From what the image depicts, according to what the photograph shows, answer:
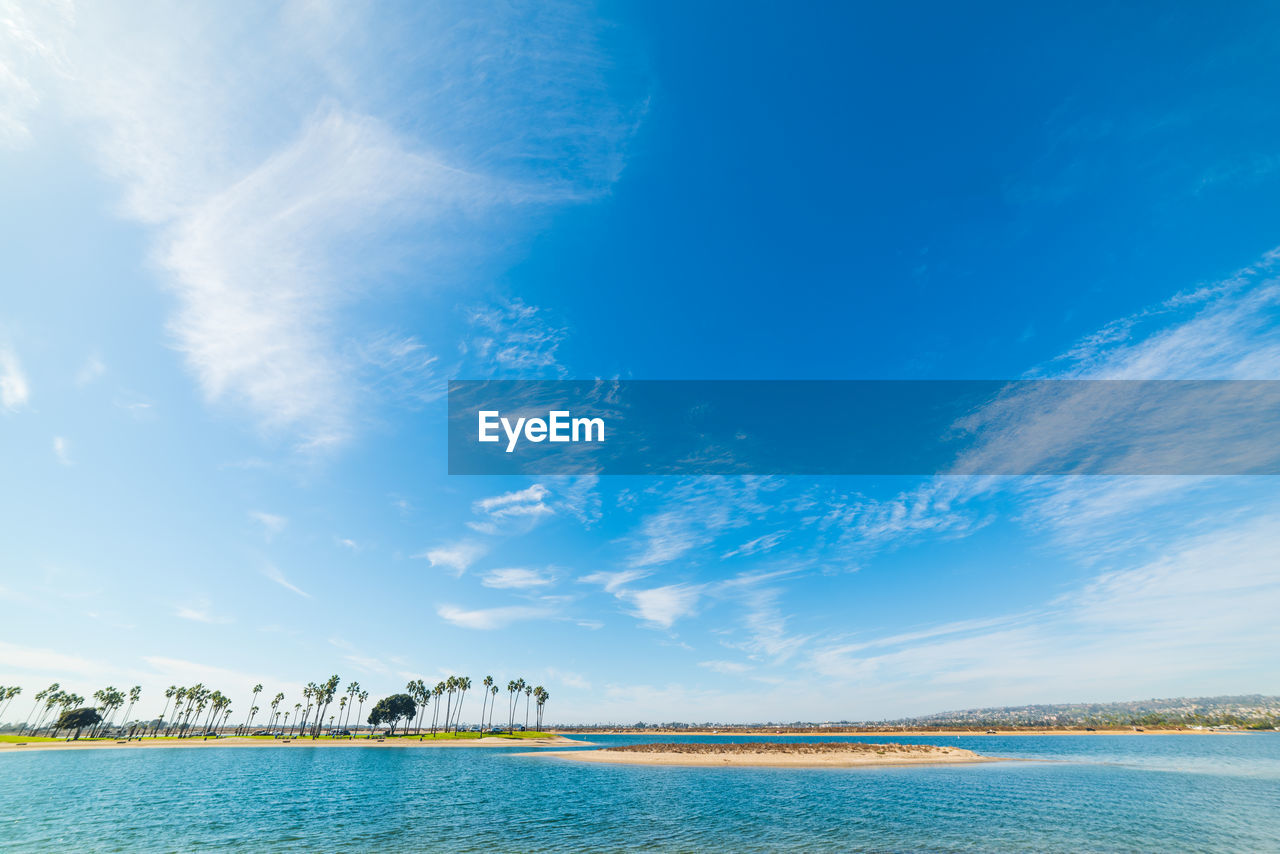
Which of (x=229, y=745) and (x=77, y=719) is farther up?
(x=77, y=719)

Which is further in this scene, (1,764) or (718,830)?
(1,764)

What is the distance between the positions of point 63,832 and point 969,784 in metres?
91.1

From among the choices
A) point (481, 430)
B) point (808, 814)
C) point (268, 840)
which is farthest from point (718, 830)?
point (481, 430)

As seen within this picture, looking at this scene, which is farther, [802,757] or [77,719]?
[77,719]

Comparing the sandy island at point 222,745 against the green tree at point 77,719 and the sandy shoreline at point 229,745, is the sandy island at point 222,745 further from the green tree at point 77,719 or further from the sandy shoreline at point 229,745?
the green tree at point 77,719

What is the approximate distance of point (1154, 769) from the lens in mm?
78312

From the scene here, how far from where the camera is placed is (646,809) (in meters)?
47.2

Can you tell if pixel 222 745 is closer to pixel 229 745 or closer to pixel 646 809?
pixel 229 745

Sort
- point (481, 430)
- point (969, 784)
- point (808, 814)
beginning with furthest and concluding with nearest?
1. point (969, 784)
2. point (808, 814)
3. point (481, 430)

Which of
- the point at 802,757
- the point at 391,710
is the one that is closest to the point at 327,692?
the point at 391,710

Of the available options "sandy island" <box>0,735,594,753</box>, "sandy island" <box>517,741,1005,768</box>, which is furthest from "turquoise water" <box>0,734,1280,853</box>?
"sandy island" <box>0,735,594,753</box>

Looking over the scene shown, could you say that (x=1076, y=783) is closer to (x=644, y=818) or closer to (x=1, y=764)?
(x=644, y=818)

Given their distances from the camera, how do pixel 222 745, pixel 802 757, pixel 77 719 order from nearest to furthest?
pixel 802 757
pixel 77 719
pixel 222 745

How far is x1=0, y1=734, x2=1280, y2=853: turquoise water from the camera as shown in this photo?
3394cm
